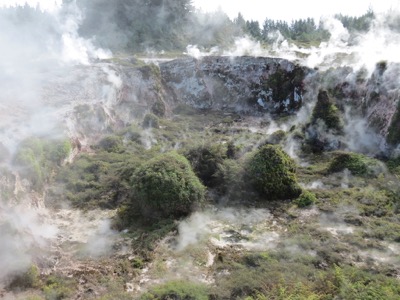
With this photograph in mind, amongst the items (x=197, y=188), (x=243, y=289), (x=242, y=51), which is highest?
(x=242, y=51)

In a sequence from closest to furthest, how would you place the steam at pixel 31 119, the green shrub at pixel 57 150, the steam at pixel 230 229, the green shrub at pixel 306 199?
the steam at pixel 31 119 < the steam at pixel 230 229 < the green shrub at pixel 306 199 < the green shrub at pixel 57 150

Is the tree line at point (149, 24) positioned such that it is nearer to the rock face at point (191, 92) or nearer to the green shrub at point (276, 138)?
the rock face at point (191, 92)

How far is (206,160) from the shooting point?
2002 cm

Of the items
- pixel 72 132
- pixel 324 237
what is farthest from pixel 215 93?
pixel 324 237

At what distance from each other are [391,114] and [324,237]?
11275 mm

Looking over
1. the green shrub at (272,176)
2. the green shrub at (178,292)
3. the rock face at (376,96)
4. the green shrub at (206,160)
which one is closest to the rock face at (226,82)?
the rock face at (376,96)

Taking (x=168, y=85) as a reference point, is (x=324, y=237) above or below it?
below

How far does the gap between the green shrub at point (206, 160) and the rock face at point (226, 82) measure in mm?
16851

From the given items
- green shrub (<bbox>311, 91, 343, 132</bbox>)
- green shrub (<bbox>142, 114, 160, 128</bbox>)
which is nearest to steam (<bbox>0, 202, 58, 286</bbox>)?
green shrub (<bbox>142, 114, 160, 128</bbox>)

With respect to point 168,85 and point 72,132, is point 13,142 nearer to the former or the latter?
point 72,132

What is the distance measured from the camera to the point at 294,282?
11.8m

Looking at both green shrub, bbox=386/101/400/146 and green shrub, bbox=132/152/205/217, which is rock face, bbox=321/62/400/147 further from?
green shrub, bbox=132/152/205/217

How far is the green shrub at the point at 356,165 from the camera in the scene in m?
19.4

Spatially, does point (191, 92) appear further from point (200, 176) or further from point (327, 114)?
point (200, 176)
